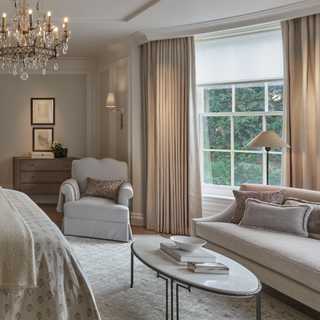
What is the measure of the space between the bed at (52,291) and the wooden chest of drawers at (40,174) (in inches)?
154

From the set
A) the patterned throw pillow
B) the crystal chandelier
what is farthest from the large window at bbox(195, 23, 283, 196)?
the crystal chandelier

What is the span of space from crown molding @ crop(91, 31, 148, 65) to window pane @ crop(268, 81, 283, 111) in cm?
178

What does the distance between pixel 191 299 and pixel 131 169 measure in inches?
107

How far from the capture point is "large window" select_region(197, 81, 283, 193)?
422 centimetres

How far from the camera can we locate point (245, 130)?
4.43 meters

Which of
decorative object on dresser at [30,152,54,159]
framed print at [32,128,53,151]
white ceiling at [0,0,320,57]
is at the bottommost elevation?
decorative object on dresser at [30,152,54,159]

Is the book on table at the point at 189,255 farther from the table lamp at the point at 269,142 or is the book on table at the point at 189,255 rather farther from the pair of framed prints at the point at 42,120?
the pair of framed prints at the point at 42,120

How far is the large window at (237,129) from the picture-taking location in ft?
13.9

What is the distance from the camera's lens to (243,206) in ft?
10.8

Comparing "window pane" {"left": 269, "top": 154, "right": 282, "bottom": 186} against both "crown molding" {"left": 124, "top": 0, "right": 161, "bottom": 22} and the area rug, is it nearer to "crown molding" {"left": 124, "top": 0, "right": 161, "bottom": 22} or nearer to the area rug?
the area rug

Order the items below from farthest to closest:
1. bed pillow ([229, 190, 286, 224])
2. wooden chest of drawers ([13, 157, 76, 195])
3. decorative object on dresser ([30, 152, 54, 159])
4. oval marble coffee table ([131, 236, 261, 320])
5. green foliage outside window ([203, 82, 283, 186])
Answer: decorative object on dresser ([30, 152, 54, 159])
wooden chest of drawers ([13, 157, 76, 195])
green foliage outside window ([203, 82, 283, 186])
bed pillow ([229, 190, 286, 224])
oval marble coffee table ([131, 236, 261, 320])

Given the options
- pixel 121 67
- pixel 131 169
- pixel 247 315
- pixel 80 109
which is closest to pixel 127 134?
pixel 131 169

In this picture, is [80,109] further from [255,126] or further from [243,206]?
[243,206]

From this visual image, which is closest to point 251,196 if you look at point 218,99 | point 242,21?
point 218,99
